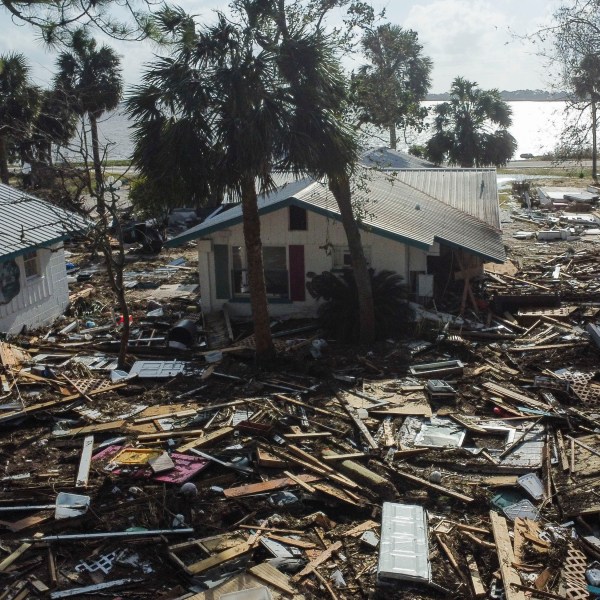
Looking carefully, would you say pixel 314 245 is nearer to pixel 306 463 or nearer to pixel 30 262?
pixel 30 262

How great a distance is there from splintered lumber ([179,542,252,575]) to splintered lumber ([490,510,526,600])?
10.7 feet

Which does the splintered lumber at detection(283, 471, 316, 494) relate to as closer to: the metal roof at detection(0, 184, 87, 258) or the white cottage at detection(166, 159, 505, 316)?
the metal roof at detection(0, 184, 87, 258)

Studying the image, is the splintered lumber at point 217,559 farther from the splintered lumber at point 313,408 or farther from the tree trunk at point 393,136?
the tree trunk at point 393,136

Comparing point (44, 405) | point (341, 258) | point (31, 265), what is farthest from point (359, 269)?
point (31, 265)

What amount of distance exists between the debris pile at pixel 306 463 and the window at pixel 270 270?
1.95 meters

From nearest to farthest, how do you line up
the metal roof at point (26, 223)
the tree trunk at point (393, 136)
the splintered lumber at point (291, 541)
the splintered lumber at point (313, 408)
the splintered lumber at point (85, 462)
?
the splintered lumber at point (291, 541), the splintered lumber at point (85, 462), the splintered lumber at point (313, 408), the metal roof at point (26, 223), the tree trunk at point (393, 136)

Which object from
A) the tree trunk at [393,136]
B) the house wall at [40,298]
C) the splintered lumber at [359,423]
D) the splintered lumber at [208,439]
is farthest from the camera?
the house wall at [40,298]

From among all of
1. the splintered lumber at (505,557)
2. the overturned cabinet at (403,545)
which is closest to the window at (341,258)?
the overturned cabinet at (403,545)

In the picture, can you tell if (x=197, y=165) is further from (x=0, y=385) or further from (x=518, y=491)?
(x=518, y=491)

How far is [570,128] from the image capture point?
25.5m

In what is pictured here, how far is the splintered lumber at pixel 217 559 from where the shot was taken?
9.50 m

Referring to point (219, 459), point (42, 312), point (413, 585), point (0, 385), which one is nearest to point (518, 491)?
point (413, 585)

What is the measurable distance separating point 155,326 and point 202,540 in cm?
1342

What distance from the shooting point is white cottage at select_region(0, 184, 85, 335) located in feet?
68.7
